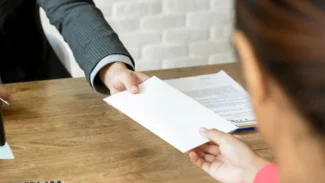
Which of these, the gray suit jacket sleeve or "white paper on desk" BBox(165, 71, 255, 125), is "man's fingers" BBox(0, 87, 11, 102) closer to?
the gray suit jacket sleeve

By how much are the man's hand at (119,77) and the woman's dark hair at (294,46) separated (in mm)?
736

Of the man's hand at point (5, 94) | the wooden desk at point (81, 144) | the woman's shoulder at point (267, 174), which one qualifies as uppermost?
the man's hand at point (5, 94)

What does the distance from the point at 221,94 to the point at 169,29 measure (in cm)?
128

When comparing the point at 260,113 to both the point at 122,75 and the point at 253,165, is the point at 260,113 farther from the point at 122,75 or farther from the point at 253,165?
the point at 122,75

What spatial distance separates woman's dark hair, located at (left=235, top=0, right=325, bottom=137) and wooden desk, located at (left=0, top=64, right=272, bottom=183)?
1.96ft

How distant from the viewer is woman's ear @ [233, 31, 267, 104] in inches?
21.7

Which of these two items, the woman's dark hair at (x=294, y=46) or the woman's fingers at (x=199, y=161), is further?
the woman's fingers at (x=199, y=161)

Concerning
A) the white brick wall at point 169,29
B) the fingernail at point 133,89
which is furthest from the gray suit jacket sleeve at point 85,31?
the white brick wall at point 169,29

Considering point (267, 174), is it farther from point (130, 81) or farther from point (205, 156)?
point (130, 81)

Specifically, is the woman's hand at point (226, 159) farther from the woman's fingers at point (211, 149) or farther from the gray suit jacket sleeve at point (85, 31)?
the gray suit jacket sleeve at point (85, 31)

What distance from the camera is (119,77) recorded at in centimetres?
130

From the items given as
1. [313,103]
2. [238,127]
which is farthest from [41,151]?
[313,103]

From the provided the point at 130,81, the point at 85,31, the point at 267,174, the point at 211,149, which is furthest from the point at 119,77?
the point at 267,174

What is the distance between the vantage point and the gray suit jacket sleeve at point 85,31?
136 centimetres
